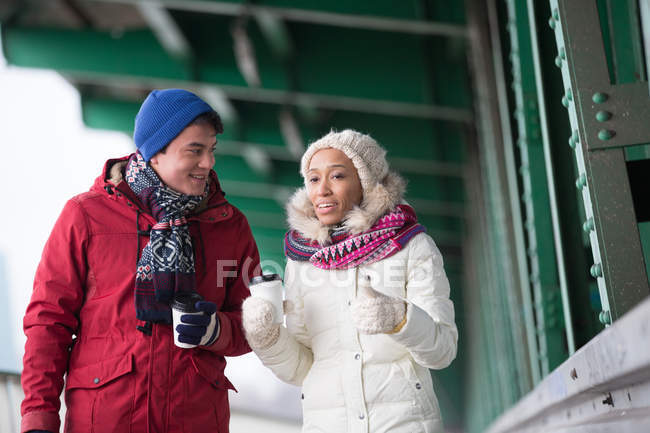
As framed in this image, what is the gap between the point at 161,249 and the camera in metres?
2.75

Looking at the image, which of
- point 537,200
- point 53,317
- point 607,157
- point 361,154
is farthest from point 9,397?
point 537,200

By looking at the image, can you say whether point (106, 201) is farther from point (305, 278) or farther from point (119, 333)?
point (305, 278)

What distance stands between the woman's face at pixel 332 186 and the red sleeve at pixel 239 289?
300 mm

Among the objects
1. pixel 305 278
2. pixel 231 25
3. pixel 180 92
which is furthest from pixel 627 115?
pixel 231 25

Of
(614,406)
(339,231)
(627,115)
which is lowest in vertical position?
(614,406)

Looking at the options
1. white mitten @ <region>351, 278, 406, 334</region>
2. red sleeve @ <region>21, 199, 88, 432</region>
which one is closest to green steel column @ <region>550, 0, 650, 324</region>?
white mitten @ <region>351, 278, 406, 334</region>

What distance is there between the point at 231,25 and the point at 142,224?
5993 mm

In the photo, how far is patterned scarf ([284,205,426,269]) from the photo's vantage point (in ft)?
9.07

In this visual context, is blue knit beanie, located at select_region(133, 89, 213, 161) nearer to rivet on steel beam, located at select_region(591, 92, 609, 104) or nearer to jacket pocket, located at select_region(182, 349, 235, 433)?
jacket pocket, located at select_region(182, 349, 235, 433)

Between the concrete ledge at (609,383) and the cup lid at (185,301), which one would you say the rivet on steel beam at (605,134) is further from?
the cup lid at (185,301)

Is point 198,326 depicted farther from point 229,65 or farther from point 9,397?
point 229,65

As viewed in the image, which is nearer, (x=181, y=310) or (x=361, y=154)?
(x=181, y=310)

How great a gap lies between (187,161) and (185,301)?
0.51 m

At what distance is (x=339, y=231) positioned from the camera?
9.32 feet
